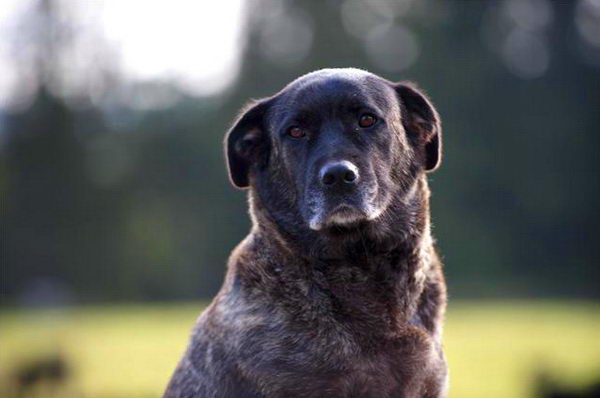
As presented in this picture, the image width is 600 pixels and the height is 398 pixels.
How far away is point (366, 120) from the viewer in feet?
17.5

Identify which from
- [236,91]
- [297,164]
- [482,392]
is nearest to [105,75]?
[236,91]

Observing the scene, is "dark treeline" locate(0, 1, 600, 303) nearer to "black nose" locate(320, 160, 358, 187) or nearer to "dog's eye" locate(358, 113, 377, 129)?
"dog's eye" locate(358, 113, 377, 129)

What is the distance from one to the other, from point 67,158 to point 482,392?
2676cm

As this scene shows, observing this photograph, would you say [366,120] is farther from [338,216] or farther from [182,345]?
[182,345]

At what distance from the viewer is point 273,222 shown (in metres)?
5.24

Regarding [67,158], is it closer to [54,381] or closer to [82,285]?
[82,285]

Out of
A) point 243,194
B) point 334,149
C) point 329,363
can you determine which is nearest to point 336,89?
point 334,149

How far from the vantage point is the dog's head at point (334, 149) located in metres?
5.10

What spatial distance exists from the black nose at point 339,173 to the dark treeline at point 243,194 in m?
27.5

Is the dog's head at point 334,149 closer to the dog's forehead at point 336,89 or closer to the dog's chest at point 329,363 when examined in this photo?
the dog's forehead at point 336,89

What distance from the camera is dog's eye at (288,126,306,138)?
539 cm

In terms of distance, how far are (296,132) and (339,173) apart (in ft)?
1.63

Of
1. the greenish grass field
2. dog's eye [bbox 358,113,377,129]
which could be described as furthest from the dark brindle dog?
the greenish grass field

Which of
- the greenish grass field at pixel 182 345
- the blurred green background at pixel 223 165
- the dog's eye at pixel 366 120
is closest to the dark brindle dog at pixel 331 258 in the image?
the dog's eye at pixel 366 120
